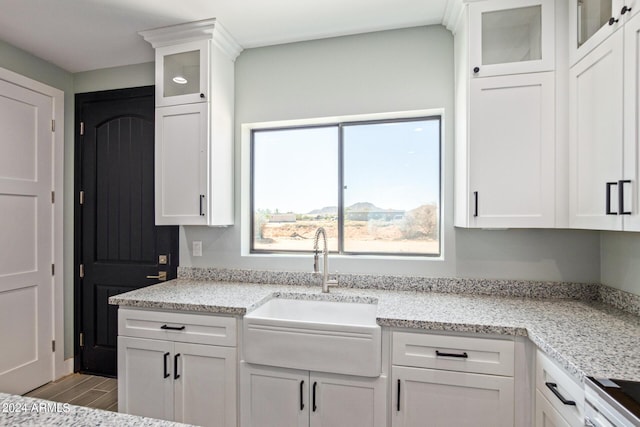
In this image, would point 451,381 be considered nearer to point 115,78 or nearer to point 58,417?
point 58,417

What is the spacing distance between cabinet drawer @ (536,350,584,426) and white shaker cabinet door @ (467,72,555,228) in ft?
2.37

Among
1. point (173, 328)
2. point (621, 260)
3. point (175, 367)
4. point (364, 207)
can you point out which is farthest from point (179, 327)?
A: point (621, 260)

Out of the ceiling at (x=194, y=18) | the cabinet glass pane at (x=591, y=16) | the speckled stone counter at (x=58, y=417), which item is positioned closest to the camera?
the speckled stone counter at (x=58, y=417)

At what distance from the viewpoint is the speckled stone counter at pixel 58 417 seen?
72 cm

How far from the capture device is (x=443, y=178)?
2219 millimetres

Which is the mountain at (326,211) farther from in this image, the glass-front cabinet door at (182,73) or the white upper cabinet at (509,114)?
the glass-front cabinet door at (182,73)

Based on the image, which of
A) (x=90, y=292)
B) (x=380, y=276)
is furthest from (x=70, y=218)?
(x=380, y=276)

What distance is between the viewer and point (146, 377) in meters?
1.95

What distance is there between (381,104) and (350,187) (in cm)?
61

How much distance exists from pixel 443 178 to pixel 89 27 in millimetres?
2529

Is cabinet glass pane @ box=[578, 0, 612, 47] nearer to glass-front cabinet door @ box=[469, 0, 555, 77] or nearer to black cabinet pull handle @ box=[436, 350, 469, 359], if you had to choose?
glass-front cabinet door @ box=[469, 0, 555, 77]

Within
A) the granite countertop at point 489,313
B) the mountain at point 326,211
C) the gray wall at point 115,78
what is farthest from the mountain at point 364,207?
the gray wall at point 115,78

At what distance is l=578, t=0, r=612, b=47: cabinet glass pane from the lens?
1.50 meters

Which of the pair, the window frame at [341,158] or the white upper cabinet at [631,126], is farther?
the window frame at [341,158]
